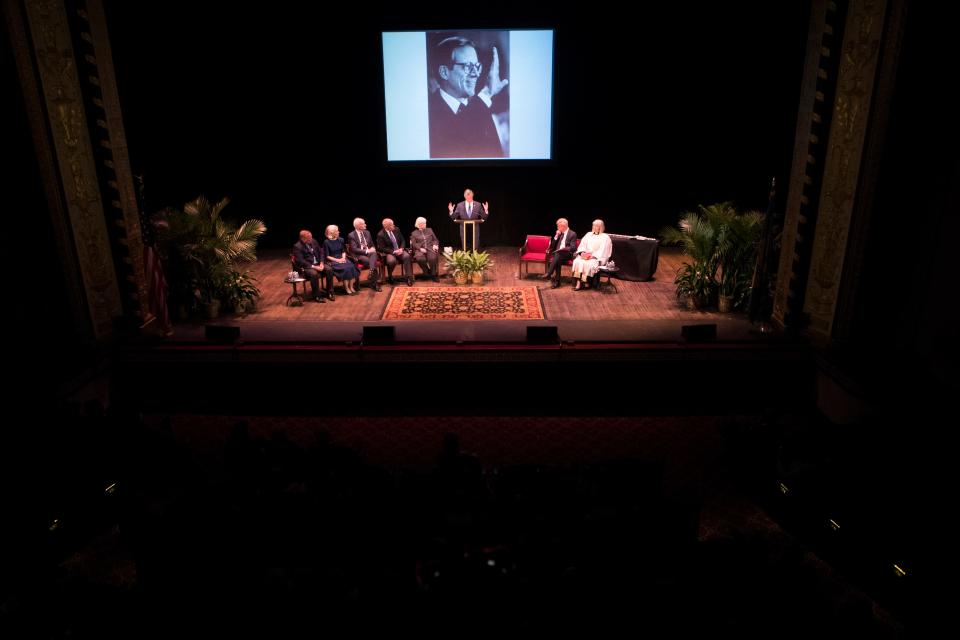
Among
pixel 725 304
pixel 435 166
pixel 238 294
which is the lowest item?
pixel 725 304

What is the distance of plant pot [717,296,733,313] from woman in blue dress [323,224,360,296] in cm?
411

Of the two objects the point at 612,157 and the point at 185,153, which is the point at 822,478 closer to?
the point at 612,157

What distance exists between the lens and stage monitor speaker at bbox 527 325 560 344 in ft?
19.0

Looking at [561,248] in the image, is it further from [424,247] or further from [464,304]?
[424,247]

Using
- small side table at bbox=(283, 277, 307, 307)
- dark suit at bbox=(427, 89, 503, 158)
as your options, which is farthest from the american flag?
dark suit at bbox=(427, 89, 503, 158)

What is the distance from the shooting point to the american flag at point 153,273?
6.29 m

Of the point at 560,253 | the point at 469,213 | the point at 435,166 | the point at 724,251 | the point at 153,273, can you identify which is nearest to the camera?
the point at 153,273

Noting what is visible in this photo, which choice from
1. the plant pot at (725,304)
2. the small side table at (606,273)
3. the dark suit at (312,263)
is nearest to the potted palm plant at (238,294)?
the dark suit at (312,263)

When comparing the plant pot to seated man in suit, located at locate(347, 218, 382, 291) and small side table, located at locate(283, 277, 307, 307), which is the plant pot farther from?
small side table, located at locate(283, 277, 307, 307)

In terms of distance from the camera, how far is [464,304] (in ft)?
25.3

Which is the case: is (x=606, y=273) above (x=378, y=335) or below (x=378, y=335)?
below

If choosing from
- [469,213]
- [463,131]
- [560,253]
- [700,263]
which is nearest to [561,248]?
[560,253]

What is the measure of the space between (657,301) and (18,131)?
6.22 metres

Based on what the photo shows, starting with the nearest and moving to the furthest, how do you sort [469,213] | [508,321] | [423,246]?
[508,321] → [423,246] → [469,213]
